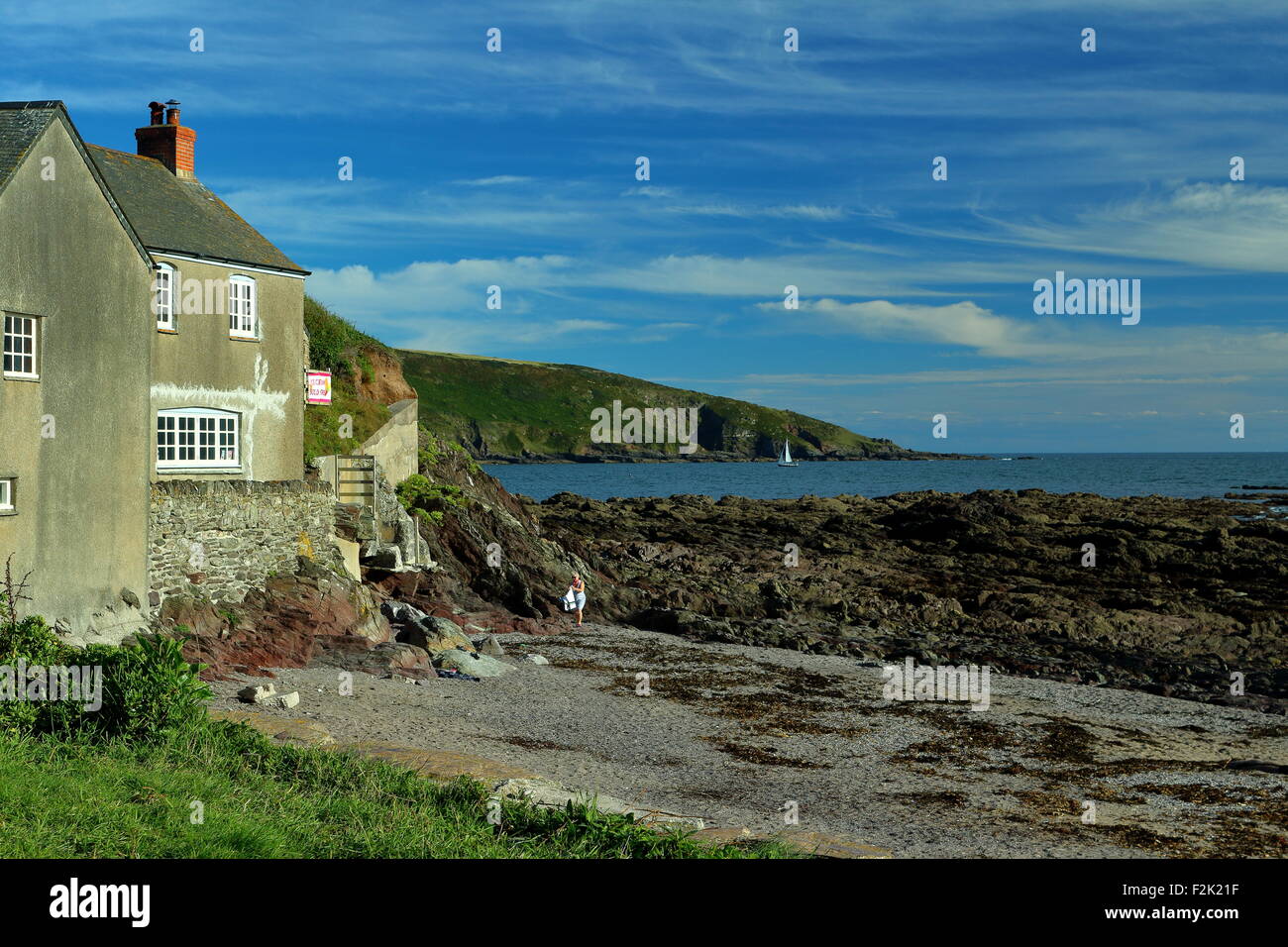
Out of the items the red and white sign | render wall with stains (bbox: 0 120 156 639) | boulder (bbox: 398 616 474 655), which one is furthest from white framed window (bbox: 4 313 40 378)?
the red and white sign

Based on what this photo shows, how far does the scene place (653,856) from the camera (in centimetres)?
934

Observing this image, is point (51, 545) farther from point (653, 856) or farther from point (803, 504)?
point (803, 504)

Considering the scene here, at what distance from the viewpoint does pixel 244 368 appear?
94.1ft

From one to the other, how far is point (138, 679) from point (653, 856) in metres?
7.36

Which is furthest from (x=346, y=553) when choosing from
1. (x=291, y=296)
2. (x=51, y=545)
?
(x=51, y=545)

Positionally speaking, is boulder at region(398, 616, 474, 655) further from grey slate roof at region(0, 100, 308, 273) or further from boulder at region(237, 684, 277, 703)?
grey slate roof at region(0, 100, 308, 273)

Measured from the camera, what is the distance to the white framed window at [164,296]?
86.8 ft

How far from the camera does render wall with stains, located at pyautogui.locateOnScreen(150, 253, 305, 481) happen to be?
26.8 m

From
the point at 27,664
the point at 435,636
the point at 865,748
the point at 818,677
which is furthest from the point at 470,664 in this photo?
the point at 27,664

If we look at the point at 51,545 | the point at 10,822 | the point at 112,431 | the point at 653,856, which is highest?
the point at 112,431

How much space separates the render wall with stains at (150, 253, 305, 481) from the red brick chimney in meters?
4.63

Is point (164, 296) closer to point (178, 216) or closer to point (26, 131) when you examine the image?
point (178, 216)

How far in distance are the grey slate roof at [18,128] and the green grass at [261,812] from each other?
43.4 feet
